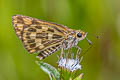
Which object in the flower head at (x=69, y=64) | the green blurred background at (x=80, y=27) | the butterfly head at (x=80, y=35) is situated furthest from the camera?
the green blurred background at (x=80, y=27)

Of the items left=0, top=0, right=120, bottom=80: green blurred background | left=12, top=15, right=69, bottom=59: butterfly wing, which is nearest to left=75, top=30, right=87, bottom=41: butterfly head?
left=12, top=15, right=69, bottom=59: butterfly wing

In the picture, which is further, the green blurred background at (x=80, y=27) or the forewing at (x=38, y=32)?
the green blurred background at (x=80, y=27)

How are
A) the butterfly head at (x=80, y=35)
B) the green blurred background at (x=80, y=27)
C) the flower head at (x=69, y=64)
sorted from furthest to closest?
the green blurred background at (x=80, y=27) < the butterfly head at (x=80, y=35) < the flower head at (x=69, y=64)

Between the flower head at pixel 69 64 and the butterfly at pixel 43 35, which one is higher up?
the butterfly at pixel 43 35

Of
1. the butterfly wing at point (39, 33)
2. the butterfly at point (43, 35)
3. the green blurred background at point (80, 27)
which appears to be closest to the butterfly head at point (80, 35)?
the butterfly at point (43, 35)

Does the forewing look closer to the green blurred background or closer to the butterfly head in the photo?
the butterfly head

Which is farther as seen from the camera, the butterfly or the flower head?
the butterfly

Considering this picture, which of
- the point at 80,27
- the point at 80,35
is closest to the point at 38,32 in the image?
the point at 80,35

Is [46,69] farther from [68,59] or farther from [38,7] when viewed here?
[38,7]

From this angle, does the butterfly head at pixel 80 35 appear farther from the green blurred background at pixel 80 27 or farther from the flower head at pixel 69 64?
the green blurred background at pixel 80 27
